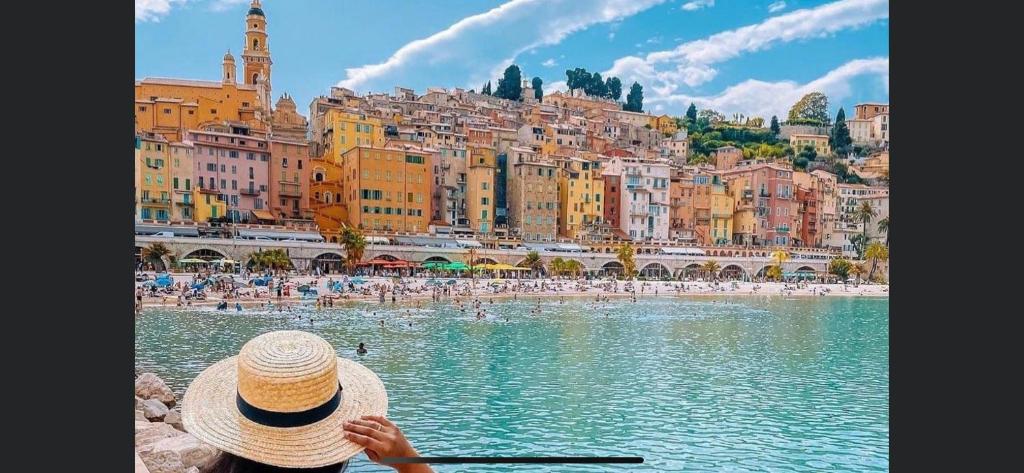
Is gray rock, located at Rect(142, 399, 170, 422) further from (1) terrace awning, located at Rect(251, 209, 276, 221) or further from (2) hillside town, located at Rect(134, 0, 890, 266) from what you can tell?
(1) terrace awning, located at Rect(251, 209, 276, 221)

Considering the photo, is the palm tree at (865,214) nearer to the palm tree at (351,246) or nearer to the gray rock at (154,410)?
the palm tree at (351,246)

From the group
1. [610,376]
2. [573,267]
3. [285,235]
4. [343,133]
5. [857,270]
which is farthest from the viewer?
[857,270]

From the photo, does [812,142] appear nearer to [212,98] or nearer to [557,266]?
[557,266]

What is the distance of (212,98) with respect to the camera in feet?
53.3

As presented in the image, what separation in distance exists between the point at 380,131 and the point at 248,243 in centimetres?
535

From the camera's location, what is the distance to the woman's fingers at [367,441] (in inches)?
31.5

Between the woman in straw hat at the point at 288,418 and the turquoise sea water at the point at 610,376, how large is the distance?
3989mm

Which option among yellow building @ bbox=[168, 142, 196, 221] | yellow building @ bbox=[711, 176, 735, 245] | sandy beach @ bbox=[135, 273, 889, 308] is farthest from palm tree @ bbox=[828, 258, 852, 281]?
yellow building @ bbox=[168, 142, 196, 221]

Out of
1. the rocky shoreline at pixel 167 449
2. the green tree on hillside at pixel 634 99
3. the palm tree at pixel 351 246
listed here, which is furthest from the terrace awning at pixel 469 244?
the rocky shoreline at pixel 167 449

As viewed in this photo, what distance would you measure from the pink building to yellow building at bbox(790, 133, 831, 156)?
13561 mm

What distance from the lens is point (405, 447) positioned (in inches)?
31.9

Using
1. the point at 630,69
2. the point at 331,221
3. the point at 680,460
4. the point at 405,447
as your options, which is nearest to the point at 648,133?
the point at 630,69

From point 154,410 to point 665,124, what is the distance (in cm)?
2116

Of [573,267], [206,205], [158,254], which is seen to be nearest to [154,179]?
[206,205]
